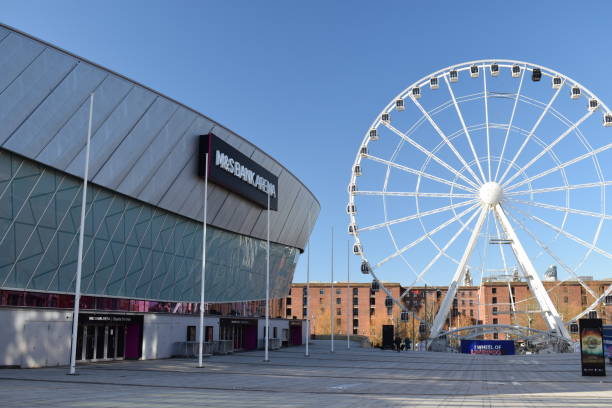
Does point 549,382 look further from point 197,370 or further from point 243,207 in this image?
point 243,207

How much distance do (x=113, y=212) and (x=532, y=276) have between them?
1468 inches

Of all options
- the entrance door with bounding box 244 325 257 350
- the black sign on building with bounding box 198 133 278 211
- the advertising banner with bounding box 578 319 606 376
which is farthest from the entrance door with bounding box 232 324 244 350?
the advertising banner with bounding box 578 319 606 376

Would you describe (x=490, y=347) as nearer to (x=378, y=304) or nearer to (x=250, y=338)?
(x=250, y=338)

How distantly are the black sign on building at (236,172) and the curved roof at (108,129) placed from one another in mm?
A: 623

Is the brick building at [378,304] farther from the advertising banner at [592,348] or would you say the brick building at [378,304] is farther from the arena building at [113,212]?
the advertising banner at [592,348]

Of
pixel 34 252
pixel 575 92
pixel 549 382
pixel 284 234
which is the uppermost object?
pixel 575 92

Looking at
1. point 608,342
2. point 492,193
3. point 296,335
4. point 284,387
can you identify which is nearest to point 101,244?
point 284,387

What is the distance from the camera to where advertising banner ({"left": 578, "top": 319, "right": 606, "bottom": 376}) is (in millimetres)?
28250

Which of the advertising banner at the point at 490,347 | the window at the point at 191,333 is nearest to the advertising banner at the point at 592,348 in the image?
the window at the point at 191,333

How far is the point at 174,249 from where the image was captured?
40781 millimetres

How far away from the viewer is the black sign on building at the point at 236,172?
40688mm

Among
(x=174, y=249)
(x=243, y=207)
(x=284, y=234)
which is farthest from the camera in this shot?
(x=284, y=234)

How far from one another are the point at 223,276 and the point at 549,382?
88.8ft

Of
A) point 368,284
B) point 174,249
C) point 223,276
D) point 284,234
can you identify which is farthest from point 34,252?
point 368,284
